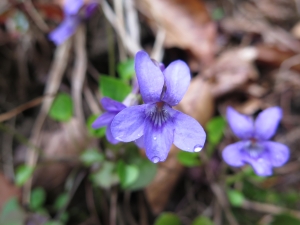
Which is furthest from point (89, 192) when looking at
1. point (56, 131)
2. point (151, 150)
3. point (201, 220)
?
point (151, 150)

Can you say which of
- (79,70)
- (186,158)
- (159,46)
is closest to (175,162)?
(186,158)

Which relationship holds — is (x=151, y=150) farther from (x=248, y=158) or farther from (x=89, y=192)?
(x=89, y=192)

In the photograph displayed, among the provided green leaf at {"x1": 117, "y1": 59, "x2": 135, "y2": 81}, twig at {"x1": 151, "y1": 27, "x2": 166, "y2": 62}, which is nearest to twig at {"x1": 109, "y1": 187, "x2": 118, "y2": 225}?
green leaf at {"x1": 117, "y1": 59, "x2": 135, "y2": 81}

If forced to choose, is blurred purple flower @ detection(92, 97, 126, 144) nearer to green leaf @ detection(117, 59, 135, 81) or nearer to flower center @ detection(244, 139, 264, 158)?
green leaf @ detection(117, 59, 135, 81)

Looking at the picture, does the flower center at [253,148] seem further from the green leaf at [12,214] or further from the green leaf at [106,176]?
the green leaf at [12,214]

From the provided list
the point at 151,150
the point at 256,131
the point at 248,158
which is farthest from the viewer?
the point at 256,131

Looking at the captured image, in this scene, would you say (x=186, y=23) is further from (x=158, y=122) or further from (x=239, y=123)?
(x=158, y=122)

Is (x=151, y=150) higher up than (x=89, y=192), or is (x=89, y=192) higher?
(x=151, y=150)
